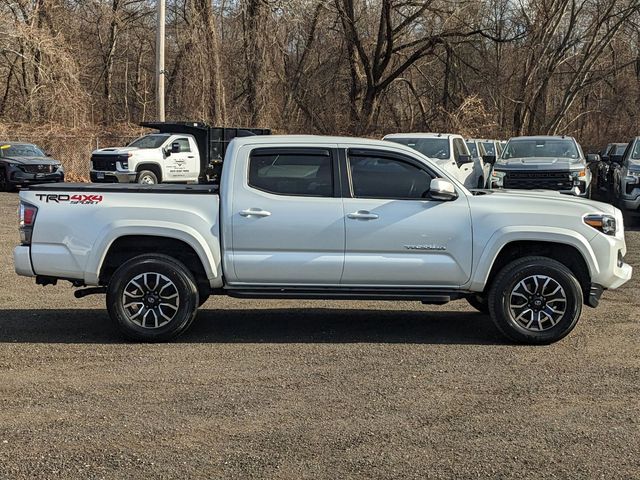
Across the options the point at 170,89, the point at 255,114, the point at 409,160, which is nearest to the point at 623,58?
the point at 255,114

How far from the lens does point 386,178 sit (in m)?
7.19

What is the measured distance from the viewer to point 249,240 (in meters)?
6.96

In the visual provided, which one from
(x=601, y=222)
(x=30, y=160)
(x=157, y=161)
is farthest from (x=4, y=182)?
(x=601, y=222)

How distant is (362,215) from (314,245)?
50 centimetres

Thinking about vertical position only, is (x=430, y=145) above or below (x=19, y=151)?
above

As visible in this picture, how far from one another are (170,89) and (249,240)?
38.5 m

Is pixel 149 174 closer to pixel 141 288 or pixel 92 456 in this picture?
pixel 141 288

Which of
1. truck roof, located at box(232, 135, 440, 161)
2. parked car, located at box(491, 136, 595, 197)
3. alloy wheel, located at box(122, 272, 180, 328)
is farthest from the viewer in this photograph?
parked car, located at box(491, 136, 595, 197)

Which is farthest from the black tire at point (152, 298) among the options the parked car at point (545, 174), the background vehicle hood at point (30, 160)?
the background vehicle hood at point (30, 160)

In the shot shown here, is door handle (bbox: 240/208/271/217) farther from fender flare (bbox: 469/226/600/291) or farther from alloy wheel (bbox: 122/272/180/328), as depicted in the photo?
fender flare (bbox: 469/226/600/291)

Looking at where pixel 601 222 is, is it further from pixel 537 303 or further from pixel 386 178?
pixel 386 178

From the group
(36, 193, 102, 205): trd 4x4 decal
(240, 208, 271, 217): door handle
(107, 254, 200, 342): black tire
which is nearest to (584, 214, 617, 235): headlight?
(240, 208, 271, 217): door handle

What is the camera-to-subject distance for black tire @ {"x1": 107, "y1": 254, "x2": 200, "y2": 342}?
6949mm

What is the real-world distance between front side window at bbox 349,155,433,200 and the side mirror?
0.45ft
